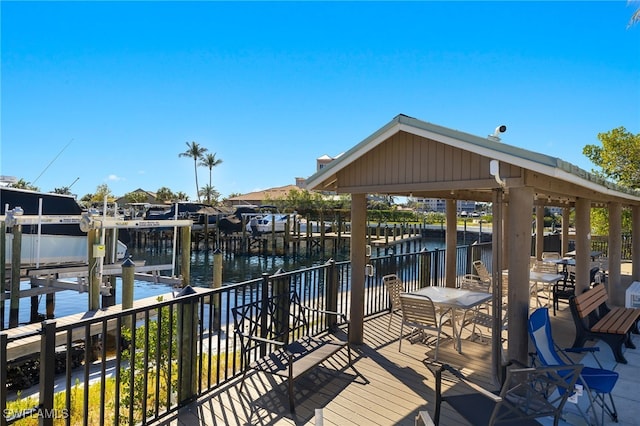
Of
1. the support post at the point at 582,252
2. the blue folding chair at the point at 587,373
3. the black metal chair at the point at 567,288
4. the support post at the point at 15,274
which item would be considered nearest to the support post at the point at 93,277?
the support post at the point at 15,274

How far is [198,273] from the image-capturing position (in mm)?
23453

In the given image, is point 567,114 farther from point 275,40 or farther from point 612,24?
point 275,40

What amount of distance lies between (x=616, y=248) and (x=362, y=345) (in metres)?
5.83

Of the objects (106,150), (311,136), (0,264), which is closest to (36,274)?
(0,264)

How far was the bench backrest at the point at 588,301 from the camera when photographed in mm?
4407

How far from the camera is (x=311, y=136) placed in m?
43.8

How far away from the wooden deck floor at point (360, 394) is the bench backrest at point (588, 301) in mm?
737

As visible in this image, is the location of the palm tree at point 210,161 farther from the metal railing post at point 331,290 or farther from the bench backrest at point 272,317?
the bench backrest at point 272,317

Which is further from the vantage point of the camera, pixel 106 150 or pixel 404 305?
pixel 106 150

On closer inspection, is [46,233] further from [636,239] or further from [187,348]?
[636,239]

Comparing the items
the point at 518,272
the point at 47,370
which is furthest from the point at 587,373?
the point at 47,370

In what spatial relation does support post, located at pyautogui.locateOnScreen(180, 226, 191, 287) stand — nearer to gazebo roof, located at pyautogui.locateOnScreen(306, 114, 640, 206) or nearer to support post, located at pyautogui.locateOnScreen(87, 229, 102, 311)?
support post, located at pyautogui.locateOnScreen(87, 229, 102, 311)

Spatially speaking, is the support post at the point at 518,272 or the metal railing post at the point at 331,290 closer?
the support post at the point at 518,272

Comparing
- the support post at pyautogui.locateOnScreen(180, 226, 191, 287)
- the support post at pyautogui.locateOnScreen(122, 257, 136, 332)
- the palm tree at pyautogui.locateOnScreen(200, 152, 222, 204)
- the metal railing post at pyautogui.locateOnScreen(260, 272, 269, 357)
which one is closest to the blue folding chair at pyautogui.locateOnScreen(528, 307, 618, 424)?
the metal railing post at pyautogui.locateOnScreen(260, 272, 269, 357)
